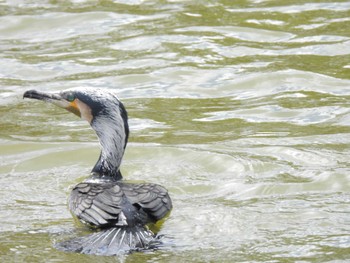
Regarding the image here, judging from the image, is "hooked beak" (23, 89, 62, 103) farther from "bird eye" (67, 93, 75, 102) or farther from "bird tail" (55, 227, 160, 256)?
"bird tail" (55, 227, 160, 256)

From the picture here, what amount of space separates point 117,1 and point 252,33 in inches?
93.9

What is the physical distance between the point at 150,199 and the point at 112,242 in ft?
2.05

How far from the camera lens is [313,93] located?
11.5m

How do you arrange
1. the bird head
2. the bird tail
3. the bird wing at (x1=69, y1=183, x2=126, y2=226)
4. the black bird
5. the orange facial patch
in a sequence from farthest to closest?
the orange facial patch → the bird head → the bird wing at (x1=69, y1=183, x2=126, y2=226) → the black bird → the bird tail

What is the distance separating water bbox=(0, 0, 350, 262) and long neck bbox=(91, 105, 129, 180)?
0.45m

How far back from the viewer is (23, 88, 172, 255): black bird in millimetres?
7398

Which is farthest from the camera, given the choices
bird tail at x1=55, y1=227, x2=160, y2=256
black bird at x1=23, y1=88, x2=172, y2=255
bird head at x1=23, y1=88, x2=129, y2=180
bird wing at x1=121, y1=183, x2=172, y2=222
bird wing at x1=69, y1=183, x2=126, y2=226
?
bird head at x1=23, y1=88, x2=129, y2=180

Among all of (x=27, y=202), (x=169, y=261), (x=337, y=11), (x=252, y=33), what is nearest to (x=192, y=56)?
(x=252, y=33)

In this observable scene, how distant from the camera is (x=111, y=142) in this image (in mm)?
8797

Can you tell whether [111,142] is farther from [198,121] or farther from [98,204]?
[198,121]

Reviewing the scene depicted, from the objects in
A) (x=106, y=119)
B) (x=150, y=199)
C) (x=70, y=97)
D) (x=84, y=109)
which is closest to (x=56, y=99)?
(x=70, y=97)

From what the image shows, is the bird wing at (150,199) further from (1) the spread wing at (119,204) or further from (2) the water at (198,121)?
(2) the water at (198,121)

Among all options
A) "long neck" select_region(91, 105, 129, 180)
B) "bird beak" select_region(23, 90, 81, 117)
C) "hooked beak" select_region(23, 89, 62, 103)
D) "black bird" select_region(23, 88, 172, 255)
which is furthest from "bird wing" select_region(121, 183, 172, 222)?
"hooked beak" select_region(23, 89, 62, 103)

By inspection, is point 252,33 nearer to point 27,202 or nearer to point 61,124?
point 61,124
